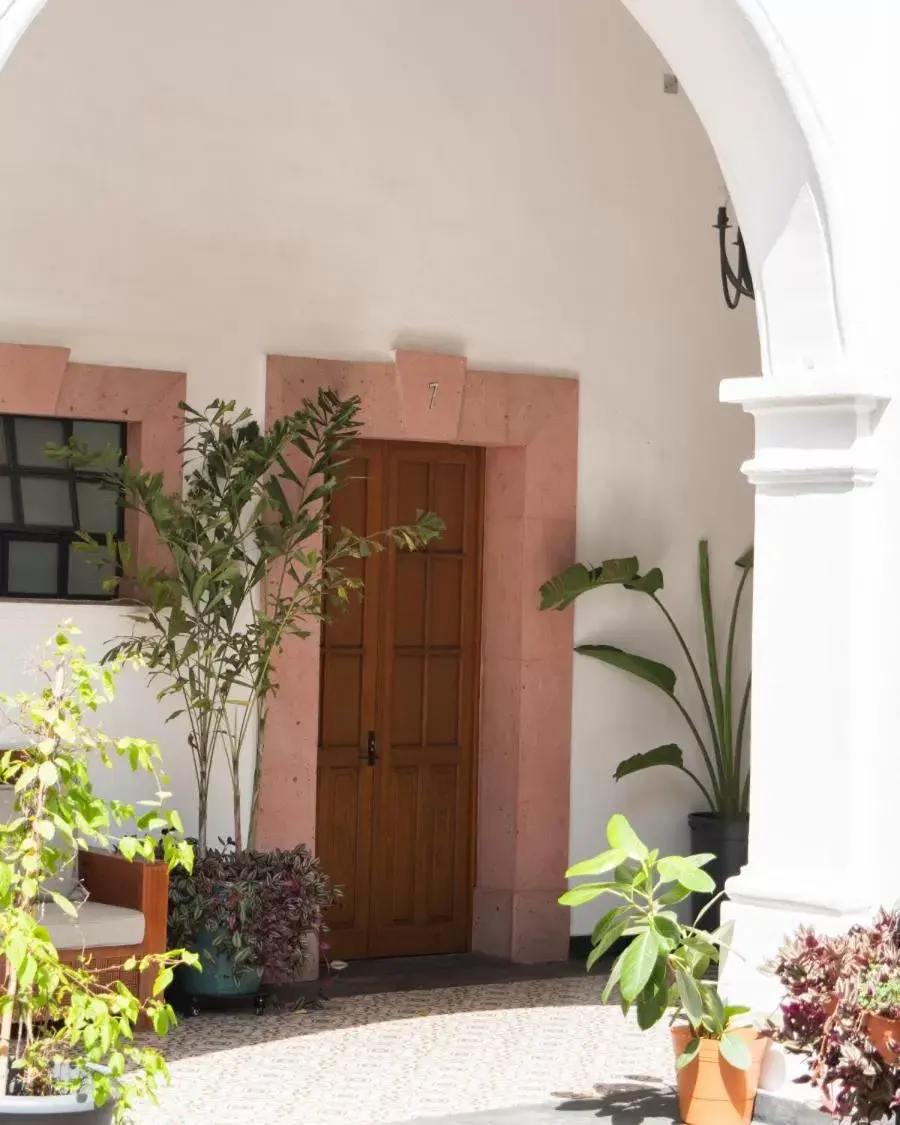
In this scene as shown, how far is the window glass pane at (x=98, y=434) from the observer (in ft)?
24.3

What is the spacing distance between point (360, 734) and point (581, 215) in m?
2.56

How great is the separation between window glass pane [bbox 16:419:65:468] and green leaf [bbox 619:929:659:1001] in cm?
359

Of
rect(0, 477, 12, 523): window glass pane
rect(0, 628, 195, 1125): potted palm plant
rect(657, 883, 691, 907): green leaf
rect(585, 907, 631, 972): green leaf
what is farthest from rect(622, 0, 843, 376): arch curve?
rect(0, 477, 12, 523): window glass pane

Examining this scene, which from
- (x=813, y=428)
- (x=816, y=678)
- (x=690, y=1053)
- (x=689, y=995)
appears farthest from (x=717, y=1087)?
(x=813, y=428)

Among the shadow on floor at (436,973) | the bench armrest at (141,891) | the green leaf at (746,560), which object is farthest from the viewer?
the green leaf at (746,560)

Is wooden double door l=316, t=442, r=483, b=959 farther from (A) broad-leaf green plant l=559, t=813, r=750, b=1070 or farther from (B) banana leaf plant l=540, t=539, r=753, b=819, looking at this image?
(A) broad-leaf green plant l=559, t=813, r=750, b=1070

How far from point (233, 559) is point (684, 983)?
3.10 meters

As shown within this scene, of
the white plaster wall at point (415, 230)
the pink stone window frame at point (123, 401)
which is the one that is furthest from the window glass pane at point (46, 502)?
the white plaster wall at point (415, 230)

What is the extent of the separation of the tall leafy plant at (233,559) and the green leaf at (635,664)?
1166 millimetres

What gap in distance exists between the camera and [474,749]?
8.48 m

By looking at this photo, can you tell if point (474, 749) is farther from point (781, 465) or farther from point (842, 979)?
point (842, 979)

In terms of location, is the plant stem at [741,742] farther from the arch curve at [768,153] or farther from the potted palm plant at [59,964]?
the potted palm plant at [59,964]

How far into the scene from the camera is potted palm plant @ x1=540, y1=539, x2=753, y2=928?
8.16 meters

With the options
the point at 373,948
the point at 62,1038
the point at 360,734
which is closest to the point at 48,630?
the point at 360,734
